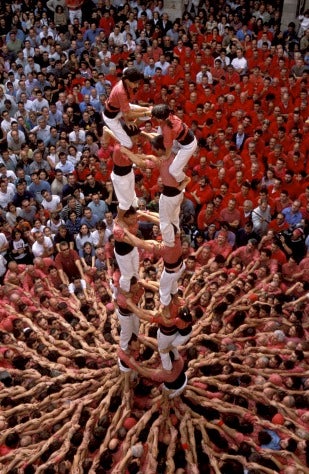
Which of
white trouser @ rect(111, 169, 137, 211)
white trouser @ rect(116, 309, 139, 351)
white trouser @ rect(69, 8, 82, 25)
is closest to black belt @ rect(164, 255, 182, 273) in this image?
white trouser @ rect(111, 169, 137, 211)

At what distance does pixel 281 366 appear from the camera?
25.8 feet

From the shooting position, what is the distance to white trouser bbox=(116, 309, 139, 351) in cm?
745

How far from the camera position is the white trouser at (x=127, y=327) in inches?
293

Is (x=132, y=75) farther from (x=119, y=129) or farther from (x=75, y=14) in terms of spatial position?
(x=75, y=14)

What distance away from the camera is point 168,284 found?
22.2 ft

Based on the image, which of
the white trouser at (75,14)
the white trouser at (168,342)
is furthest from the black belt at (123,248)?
the white trouser at (75,14)

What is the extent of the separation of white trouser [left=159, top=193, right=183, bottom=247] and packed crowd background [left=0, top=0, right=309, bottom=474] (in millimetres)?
395

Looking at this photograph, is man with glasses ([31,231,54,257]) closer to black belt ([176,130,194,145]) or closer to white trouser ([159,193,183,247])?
white trouser ([159,193,183,247])

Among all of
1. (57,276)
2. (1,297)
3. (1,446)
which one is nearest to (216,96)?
(57,276)

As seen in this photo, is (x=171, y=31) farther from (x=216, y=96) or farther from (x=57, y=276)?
(x=57, y=276)

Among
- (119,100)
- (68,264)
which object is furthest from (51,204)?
(119,100)

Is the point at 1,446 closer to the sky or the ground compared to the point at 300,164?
closer to the ground

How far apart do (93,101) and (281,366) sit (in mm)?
7786

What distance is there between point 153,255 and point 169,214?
286 cm
